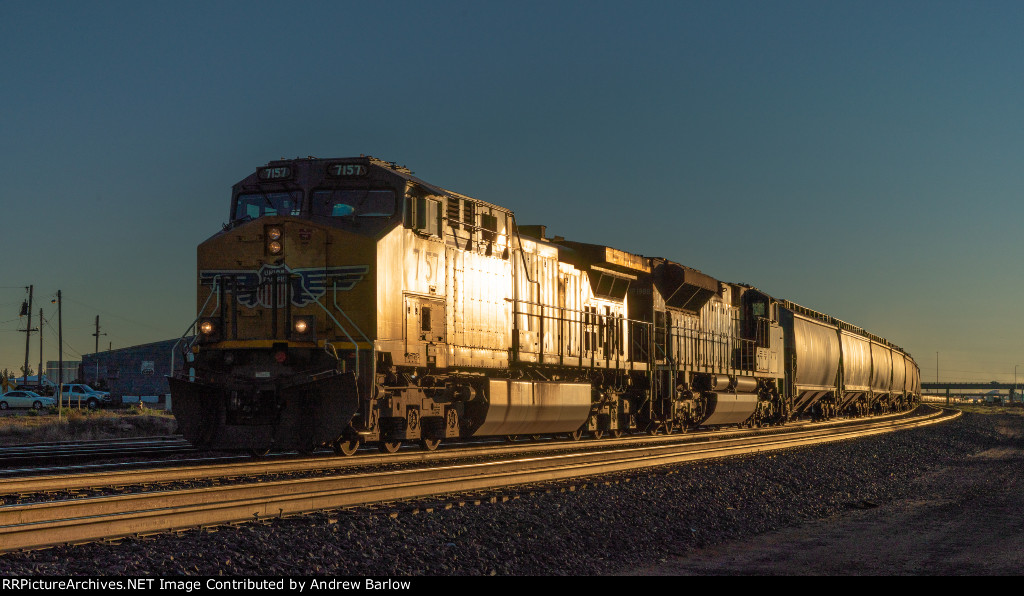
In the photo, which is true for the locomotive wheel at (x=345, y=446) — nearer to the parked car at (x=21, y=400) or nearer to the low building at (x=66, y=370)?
the parked car at (x=21, y=400)

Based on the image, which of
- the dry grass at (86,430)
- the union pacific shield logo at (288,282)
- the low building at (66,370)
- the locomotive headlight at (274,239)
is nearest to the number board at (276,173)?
the locomotive headlight at (274,239)

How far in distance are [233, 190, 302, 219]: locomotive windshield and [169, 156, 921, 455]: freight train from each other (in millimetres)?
20

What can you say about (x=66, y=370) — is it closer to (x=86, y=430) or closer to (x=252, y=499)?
(x=86, y=430)

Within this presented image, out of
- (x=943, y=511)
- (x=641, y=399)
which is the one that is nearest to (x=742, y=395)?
(x=641, y=399)

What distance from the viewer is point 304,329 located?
1294 cm

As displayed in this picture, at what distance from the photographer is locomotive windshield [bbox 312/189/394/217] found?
13734 mm

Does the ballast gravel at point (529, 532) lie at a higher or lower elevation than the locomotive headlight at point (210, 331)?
lower

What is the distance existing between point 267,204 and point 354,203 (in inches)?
49.9

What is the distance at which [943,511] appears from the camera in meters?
11.2

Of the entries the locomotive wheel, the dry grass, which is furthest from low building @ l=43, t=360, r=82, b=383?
the locomotive wheel

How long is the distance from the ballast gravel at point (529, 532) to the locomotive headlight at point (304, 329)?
12.7ft

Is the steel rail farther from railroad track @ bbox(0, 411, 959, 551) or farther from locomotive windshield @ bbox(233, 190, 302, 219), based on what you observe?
locomotive windshield @ bbox(233, 190, 302, 219)

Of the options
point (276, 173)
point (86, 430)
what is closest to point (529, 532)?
point (276, 173)

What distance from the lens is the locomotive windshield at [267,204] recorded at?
45.3 ft
